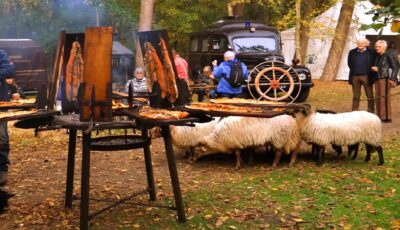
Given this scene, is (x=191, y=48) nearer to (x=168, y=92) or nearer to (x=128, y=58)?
(x=128, y=58)

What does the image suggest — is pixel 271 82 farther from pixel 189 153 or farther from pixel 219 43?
pixel 189 153

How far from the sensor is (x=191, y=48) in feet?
59.2

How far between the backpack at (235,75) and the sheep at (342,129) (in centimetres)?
202

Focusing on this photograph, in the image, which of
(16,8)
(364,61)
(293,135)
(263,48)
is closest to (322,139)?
(293,135)

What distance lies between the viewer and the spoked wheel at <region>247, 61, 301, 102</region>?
512 inches

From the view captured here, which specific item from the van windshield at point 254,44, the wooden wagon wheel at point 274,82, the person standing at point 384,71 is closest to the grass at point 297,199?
the person standing at point 384,71

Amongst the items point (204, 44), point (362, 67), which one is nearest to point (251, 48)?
point (204, 44)

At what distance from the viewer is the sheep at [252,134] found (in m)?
7.71

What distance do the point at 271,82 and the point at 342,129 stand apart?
5511 mm

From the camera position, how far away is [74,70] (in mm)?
6016

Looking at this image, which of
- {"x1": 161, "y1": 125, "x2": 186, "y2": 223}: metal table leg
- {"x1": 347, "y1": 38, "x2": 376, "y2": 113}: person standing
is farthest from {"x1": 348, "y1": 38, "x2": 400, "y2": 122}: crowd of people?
{"x1": 161, "y1": 125, "x2": 186, "y2": 223}: metal table leg

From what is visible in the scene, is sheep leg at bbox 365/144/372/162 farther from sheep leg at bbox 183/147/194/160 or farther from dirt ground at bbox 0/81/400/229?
sheep leg at bbox 183/147/194/160

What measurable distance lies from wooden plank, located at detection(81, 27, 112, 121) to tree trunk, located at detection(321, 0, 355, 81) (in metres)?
18.7

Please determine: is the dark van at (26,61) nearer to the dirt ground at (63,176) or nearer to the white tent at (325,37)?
the dirt ground at (63,176)
